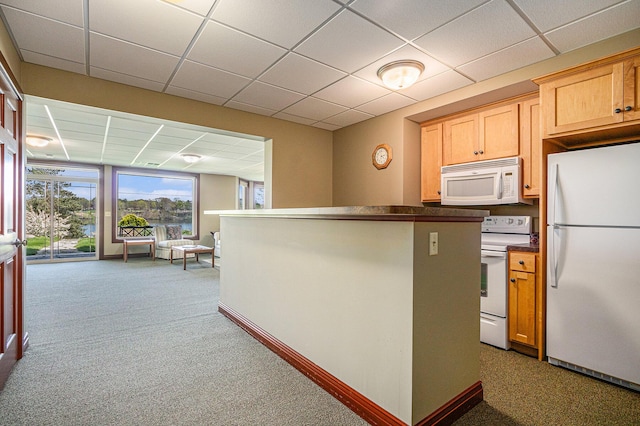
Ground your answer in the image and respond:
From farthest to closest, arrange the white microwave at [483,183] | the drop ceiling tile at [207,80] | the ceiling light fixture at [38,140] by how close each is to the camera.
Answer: the ceiling light fixture at [38,140], the white microwave at [483,183], the drop ceiling tile at [207,80]

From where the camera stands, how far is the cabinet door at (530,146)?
9.40ft

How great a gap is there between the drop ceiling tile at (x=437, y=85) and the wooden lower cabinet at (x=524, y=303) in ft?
5.41

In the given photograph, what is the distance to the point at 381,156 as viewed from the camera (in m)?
4.00

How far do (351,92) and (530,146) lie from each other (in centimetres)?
179

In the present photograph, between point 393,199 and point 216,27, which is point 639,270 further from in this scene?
point 216,27

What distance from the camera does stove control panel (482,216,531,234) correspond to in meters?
3.11

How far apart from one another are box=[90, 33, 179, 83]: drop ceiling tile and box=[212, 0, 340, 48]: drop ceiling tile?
824mm

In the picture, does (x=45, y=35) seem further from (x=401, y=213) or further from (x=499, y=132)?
(x=499, y=132)

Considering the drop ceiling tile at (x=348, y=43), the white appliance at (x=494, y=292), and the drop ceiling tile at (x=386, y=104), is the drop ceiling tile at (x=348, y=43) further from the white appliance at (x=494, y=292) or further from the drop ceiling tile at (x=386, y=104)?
the white appliance at (x=494, y=292)

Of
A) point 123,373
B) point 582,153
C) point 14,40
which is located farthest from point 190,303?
point 582,153

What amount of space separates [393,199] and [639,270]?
2.21 meters

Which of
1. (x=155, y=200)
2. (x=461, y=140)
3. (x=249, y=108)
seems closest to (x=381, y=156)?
(x=461, y=140)

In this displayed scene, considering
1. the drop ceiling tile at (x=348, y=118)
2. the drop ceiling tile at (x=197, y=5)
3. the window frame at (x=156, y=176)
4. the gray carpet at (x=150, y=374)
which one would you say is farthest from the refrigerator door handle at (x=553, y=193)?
the window frame at (x=156, y=176)

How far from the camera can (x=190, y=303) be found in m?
3.96
